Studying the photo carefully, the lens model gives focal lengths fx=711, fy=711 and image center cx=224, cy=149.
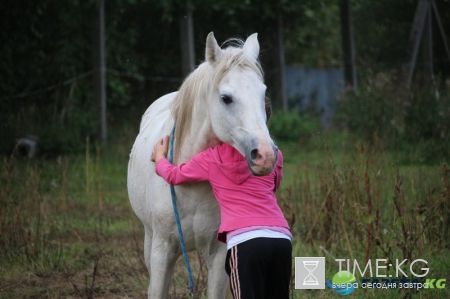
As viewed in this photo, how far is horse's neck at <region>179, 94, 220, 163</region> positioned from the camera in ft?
12.2

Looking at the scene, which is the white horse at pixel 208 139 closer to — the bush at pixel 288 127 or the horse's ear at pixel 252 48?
the horse's ear at pixel 252 48

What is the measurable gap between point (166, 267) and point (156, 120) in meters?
1.18

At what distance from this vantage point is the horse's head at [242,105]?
3.19 m

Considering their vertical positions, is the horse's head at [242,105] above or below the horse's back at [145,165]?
above

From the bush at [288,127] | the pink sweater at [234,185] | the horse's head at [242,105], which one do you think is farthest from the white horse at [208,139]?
the bush at [288,127]

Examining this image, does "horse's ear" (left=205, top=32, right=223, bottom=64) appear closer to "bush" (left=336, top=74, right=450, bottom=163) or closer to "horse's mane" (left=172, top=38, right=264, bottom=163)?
"horse's mane" (left=172, top=38, right=264, bottom=163)

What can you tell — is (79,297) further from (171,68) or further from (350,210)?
(171,68)

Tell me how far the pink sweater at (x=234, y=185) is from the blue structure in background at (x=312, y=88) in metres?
11.9

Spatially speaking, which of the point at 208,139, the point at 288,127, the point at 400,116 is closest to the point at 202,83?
the point at 208,139

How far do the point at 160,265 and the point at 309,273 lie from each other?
1.60 meters

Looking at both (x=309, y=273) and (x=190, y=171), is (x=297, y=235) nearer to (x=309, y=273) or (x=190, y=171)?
(x=309, y=273)

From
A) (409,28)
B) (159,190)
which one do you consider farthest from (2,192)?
(409,28)

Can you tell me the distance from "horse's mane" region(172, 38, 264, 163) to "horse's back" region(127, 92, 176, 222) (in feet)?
0.86

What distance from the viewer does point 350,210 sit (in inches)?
219
